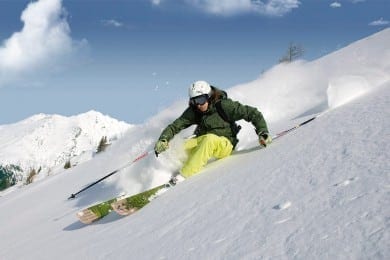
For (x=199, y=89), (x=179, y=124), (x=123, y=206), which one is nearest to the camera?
(x=123, y=206)

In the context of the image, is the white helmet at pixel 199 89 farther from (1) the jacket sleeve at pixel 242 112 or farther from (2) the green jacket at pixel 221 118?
(1) the jacket sleeve at pixel 242 112

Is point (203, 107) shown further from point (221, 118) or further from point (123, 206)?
point (123, 206)

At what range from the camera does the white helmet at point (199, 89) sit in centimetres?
577

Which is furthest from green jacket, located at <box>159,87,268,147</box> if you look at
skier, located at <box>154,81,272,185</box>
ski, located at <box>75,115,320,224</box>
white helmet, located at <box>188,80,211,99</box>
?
ski, located at <box>75,115,320,224</box>

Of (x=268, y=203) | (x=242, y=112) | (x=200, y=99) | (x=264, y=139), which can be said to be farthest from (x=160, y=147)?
(x=268, y=203)

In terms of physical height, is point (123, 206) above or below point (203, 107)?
below

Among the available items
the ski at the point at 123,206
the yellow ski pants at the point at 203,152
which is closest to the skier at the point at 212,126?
the yellow ski pants at the point at 203,152

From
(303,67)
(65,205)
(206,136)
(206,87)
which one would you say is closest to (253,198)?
(206,136)

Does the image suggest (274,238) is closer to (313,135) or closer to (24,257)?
(313,135)

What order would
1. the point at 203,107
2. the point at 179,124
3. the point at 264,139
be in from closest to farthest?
the point at 264,139 < the point at 203,107 < the point at 179,124

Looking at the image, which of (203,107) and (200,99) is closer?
(200,99)

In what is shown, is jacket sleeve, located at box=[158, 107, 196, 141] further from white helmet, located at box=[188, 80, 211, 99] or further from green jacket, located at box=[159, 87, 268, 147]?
white helmet, located at box=[188, 80, 211, 99]

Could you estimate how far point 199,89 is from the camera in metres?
5.77

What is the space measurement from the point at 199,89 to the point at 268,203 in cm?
266
